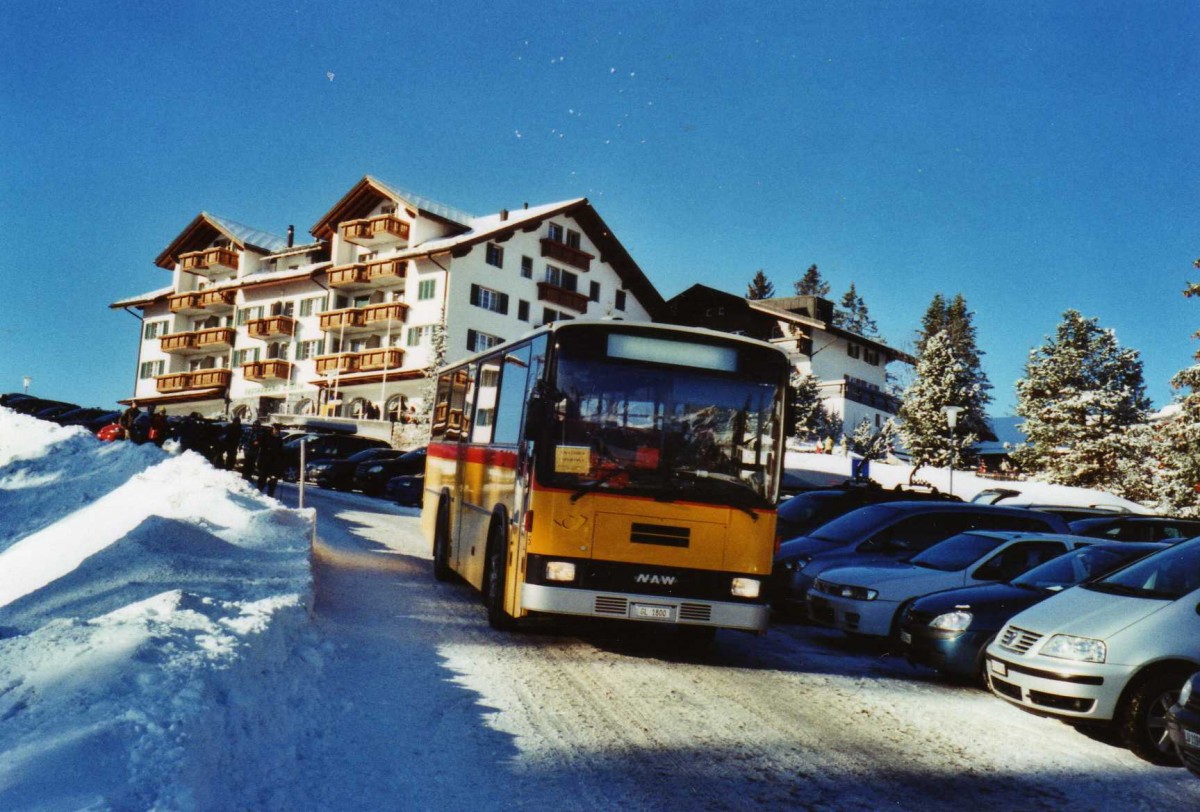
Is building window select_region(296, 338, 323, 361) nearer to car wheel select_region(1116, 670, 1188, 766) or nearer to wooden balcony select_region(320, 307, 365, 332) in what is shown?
wooden balcony select_region(320, 307, 365, 332)

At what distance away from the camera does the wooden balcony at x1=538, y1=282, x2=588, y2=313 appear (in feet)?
197

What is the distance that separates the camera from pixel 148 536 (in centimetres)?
1102

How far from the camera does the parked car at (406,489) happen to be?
95.8 ft

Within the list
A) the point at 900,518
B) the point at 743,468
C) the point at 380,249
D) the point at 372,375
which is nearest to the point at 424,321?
the point at 372,375

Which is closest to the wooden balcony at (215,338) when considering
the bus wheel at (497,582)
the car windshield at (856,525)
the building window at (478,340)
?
the building window at (478,340)

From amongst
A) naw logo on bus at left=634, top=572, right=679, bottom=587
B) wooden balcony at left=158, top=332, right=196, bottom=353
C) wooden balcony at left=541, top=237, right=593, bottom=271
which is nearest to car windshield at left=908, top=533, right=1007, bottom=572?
naw logo on bus at left=634, top=572, right=679, bottom=587

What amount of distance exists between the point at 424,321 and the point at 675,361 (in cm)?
4925

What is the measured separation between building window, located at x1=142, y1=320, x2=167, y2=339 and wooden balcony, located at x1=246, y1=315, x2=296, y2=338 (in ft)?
53.0

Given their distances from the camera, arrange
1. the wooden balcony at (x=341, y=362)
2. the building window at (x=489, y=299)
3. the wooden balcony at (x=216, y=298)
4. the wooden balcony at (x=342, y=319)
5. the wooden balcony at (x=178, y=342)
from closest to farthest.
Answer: the building window at (x=489, y=299) → the wooden balcony at (x=341, y=362) → the wooden balcony at (x=342, y=319) → the wooden balcony at (x=216, y=298) → the wooden balcony at (x=178, y=342)

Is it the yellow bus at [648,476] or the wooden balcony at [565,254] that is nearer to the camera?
the yellow bus at [648,476]

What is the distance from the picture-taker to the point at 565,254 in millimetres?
60625

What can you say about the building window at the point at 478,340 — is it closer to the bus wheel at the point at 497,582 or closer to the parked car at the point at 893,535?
the parked car at the point at 893,535

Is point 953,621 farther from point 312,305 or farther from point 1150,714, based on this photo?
point 312,305

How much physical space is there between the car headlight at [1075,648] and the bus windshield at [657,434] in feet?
8.63
